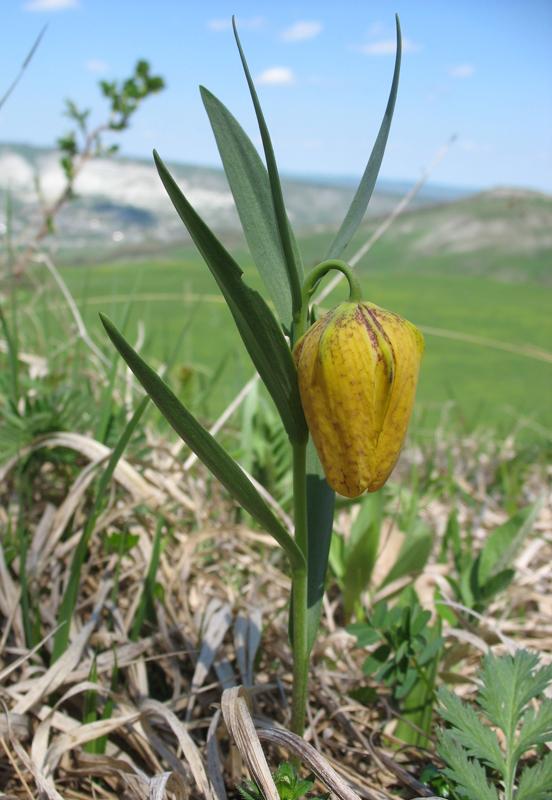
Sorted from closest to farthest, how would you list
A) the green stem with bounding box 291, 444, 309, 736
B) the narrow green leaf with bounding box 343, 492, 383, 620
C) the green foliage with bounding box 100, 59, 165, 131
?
the green stem with bounding box 291, 444, 309, 736
the narrow green leaf with bounding box 343, 492, 383, 620
the green foliage with bounding box 100, 59, 165, 131

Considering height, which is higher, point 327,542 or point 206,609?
point 327,542

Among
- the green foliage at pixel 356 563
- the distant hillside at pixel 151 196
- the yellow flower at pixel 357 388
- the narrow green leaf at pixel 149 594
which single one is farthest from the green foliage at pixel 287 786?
the distant hillside at pixel 151 196

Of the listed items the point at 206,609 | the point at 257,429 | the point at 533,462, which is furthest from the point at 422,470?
the point at 206,609

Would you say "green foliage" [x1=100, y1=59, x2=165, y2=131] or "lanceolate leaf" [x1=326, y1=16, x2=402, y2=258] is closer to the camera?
"lanceolate leaf" [x1=326, y1=16, x2=402, y2=258]

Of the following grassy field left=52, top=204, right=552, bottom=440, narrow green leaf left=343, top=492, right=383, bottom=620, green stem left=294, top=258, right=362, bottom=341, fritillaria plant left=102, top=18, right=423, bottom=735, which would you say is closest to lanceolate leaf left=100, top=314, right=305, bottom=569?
fritillaria plant left=102, top=18, right=423, bottom=735

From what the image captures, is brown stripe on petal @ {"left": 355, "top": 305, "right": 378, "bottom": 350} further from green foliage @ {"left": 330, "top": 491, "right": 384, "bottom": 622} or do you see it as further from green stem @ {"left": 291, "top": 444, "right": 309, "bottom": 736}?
green foliage @ {"left": 330, "top": 491, "right": 384, "bottom": 622}

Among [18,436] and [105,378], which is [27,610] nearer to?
[18,436]

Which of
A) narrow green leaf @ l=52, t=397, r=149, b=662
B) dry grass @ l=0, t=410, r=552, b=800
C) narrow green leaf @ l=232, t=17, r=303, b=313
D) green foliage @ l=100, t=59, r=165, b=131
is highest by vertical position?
green foliage @ l=100, t=59, r=165, b=131
